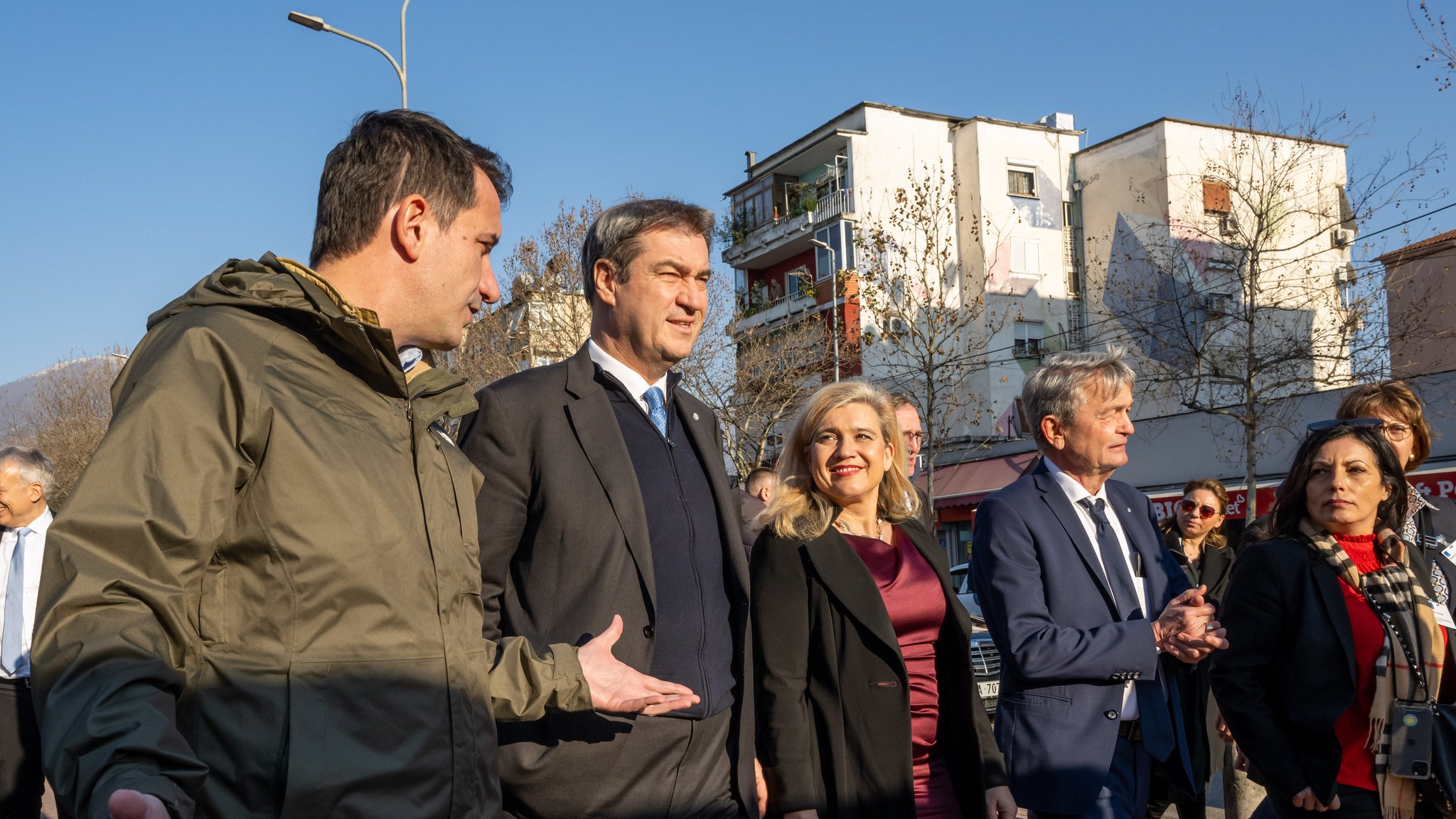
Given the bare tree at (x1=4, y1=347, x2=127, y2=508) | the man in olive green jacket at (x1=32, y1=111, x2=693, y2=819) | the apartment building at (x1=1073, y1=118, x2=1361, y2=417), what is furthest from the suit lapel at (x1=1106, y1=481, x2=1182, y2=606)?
the bare tree at (x1=4, y1=347, x2=127, y2=508)

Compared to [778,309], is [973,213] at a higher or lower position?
higher

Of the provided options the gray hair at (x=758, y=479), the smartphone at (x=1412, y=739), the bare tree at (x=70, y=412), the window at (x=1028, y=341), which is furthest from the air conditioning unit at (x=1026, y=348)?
the smartphone at (x=1412, y=739)

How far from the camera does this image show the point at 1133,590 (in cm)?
431

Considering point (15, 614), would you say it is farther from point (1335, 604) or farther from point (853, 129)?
point (853, 129)

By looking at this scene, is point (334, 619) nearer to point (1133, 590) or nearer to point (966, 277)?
point (1133, 590)

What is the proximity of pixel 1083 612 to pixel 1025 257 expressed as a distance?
38949 millimetres

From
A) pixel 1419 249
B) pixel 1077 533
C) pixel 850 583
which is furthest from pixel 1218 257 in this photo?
pixel 850 583

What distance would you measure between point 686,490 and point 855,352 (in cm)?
3343

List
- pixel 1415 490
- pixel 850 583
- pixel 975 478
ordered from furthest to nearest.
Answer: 1. pixel 975 478
2. pixel 1415 490
3. pixel 850 583

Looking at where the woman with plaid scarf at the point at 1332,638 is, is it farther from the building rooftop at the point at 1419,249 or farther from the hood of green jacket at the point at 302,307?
the building rooftop at the point at 1419,249

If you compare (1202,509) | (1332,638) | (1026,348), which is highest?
(1026,348)

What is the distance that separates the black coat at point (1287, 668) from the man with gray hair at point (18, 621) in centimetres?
552

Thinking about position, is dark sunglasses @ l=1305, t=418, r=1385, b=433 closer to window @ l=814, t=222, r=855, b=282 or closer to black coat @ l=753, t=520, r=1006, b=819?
black coat @ l=753, t=520, r=1006, b=819

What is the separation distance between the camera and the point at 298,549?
1918 millimetres
